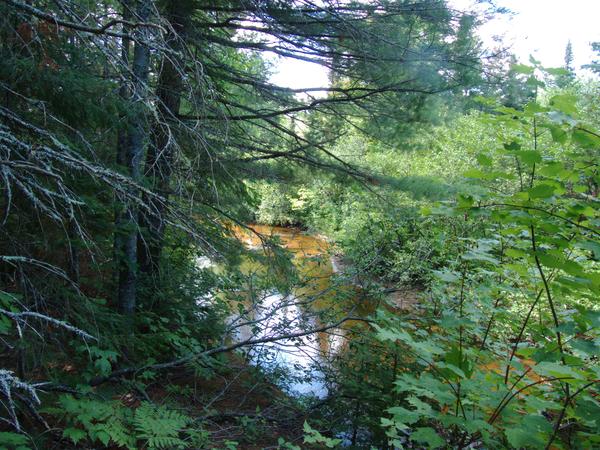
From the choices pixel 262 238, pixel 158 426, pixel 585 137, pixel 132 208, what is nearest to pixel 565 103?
pixel 585 137

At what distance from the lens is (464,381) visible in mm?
1896

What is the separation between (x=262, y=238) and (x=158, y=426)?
2.74 meters

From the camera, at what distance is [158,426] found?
106 inches

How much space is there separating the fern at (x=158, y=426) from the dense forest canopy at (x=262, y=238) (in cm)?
2

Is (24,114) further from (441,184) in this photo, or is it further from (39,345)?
(441,184)

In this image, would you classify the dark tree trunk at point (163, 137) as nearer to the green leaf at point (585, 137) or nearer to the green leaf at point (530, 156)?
the green leaf at point (530, 156)

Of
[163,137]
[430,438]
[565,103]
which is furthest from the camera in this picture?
[163,137]

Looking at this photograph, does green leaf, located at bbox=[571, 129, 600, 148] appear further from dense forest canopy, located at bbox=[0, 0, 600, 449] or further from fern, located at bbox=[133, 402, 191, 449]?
fern, located at bbox=[133, 402, 191, 449]

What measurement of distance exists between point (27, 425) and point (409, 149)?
5203 millimetres

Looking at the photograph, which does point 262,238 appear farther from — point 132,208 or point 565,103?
point 565,103

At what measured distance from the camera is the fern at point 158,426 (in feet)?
8.38

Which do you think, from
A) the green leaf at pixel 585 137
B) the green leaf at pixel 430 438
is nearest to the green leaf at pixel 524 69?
the green leaf at pixel 585 137

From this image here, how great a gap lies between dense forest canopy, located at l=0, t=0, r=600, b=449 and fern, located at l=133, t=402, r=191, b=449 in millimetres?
17

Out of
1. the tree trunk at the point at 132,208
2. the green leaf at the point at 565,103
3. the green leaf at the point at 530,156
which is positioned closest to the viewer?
the green leaf at the point at 565,103
